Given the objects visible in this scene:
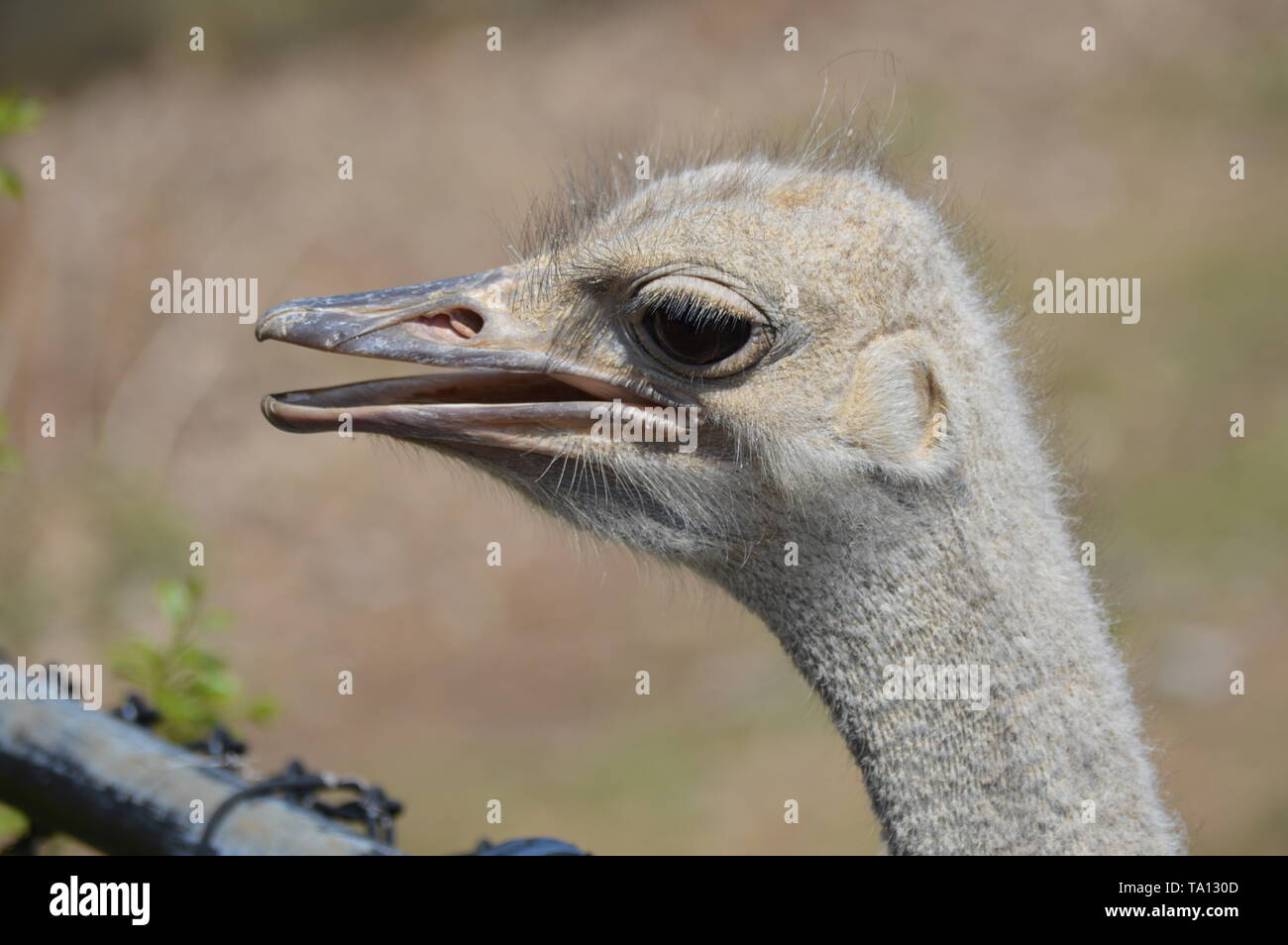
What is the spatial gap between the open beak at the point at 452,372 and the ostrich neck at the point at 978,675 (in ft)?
1.27

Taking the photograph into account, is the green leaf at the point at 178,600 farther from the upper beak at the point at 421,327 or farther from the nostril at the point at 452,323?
the nostril at the point at 452,323

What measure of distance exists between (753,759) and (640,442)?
237 inches

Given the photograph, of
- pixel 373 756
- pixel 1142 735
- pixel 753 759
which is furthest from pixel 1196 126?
pixel 1142 735

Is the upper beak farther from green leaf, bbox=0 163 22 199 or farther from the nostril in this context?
green leaf, bbox=0 163 22 199

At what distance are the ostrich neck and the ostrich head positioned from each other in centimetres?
8

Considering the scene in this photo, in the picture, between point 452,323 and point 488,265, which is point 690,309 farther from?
point 488,265

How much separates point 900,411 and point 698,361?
0.30 metres

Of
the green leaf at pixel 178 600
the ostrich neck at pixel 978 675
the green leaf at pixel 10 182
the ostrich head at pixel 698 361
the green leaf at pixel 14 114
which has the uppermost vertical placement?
the green leaf at pixel 14 114

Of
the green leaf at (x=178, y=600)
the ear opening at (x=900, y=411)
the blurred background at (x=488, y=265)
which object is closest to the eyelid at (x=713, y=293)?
the ear opening at (x=900, y=411)

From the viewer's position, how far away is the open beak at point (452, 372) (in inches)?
83.6

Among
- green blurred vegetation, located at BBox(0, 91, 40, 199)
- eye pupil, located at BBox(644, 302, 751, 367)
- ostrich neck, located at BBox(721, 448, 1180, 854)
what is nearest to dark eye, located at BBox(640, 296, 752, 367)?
eye pupil, located at BBox(644, 302, 751, 367)

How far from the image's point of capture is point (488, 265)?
37.8ft

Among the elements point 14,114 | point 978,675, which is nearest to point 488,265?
point 14,114
